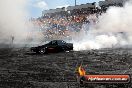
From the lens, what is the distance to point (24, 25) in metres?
65.1

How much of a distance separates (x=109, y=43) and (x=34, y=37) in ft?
87.8

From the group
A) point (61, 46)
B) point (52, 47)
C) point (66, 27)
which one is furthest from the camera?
point (66, 27)

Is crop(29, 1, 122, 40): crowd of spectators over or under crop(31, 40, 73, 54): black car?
over

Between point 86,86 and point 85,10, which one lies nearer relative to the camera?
point 86,86

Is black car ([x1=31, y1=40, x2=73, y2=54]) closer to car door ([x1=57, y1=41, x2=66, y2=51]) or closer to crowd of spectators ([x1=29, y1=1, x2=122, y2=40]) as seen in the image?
car door ([x1=57, y1=41, x2=66, y2=51])

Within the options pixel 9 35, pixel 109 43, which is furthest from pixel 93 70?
pixel 9 35

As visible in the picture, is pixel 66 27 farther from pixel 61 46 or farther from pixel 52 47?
pixel 52 47

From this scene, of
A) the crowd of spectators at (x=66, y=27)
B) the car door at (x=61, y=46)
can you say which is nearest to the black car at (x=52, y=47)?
the car door at (x=61, y=46)

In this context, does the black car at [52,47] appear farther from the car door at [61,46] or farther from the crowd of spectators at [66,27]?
the crowd of spectators at [66,27]

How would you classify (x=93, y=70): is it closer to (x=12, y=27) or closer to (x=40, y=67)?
(x=40, y=67)

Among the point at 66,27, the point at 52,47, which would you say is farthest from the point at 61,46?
the point at 66,27

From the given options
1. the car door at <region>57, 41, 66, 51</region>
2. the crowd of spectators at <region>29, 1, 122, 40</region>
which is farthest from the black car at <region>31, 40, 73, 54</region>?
the crowd of spectators at <region>29, 1, 122, 40</region>

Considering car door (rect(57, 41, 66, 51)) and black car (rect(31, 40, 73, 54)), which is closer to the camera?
black car (rect(31, 40, 73, 54))

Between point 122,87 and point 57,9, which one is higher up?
point 57,9
